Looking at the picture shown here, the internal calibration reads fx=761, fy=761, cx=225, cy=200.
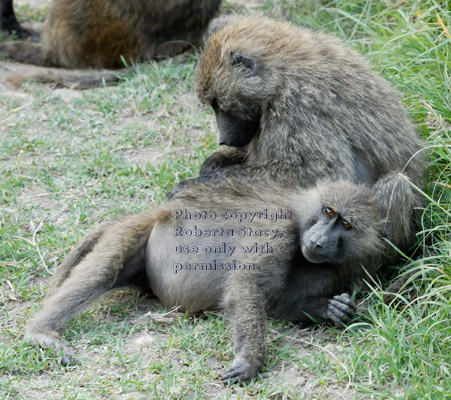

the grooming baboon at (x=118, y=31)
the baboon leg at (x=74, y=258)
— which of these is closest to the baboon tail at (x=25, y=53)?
the grooming baboon at (x=118, y=31)

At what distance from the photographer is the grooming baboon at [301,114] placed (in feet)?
14.0

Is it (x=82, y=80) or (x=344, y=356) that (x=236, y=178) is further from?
(x=82, y=80)

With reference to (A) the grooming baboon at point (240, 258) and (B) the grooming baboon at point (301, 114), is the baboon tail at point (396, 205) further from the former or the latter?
(A) the grooming baboon at point (240, 258)

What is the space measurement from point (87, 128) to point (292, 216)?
7.56 ft

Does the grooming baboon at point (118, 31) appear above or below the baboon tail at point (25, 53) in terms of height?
above

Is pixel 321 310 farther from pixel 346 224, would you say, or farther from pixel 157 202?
pixel 157 202

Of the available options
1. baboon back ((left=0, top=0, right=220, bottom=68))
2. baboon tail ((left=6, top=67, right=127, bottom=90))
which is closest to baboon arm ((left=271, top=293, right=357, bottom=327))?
baboon tail ((left=6, top=67, right=127, bottom=90))

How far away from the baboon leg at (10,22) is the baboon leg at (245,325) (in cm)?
422

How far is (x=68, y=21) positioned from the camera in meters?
6.39

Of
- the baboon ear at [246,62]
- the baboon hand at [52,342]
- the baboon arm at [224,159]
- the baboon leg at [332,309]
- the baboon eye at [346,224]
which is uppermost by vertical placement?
the baboon ear at [246,62]

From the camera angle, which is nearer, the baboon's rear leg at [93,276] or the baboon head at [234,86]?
the baboon's rear leg at [93,276]

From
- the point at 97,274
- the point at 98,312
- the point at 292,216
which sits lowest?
the point at 98,312

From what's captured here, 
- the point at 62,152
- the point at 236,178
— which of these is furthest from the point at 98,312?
the point at 62,152

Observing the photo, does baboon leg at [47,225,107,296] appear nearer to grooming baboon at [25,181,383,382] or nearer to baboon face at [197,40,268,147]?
grooming baboon at [25,181,383,382]
